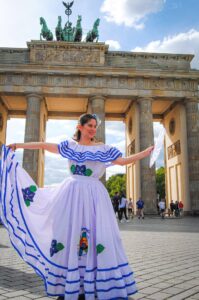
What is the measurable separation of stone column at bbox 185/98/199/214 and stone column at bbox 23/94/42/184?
14.6 m

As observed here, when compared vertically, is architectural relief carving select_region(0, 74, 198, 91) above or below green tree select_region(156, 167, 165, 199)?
above

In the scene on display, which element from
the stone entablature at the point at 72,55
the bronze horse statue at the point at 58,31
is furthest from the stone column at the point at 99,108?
the bronze horse statue at the point at 58,31

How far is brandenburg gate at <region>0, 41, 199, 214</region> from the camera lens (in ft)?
98.5

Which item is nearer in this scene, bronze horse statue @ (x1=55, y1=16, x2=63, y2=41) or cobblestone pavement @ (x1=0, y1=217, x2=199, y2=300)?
cobblestone pavement @ (x1=0, y1=217, x2=199, y2=300)

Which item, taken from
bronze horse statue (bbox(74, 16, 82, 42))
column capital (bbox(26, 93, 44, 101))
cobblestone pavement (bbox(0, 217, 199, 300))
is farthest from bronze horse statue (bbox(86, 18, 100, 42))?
cobblestone pavement (bbox(0, 217, 199, 300))

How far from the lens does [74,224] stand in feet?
11.3

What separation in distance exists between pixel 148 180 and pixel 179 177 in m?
5.14

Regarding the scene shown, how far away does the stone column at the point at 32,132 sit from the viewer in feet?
93.2

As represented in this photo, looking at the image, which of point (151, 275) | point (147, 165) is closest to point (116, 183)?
point (147, 165)

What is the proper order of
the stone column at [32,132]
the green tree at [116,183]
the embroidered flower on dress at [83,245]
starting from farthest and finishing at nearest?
the green tree at [116,183] < the stone column at [32,132] < the embroidered flower on dress at [83,245]

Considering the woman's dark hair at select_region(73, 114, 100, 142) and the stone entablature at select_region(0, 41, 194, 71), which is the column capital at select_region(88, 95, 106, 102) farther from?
the woman's dark hair at select_region(73, 114, 100, 142)

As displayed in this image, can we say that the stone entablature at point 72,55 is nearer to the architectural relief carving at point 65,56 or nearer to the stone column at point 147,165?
the architectural relief carving at point 65,56

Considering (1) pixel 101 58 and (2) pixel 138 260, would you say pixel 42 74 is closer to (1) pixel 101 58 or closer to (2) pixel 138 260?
(1) pixel 101 58

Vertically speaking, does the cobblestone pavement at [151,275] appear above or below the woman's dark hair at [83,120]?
below
